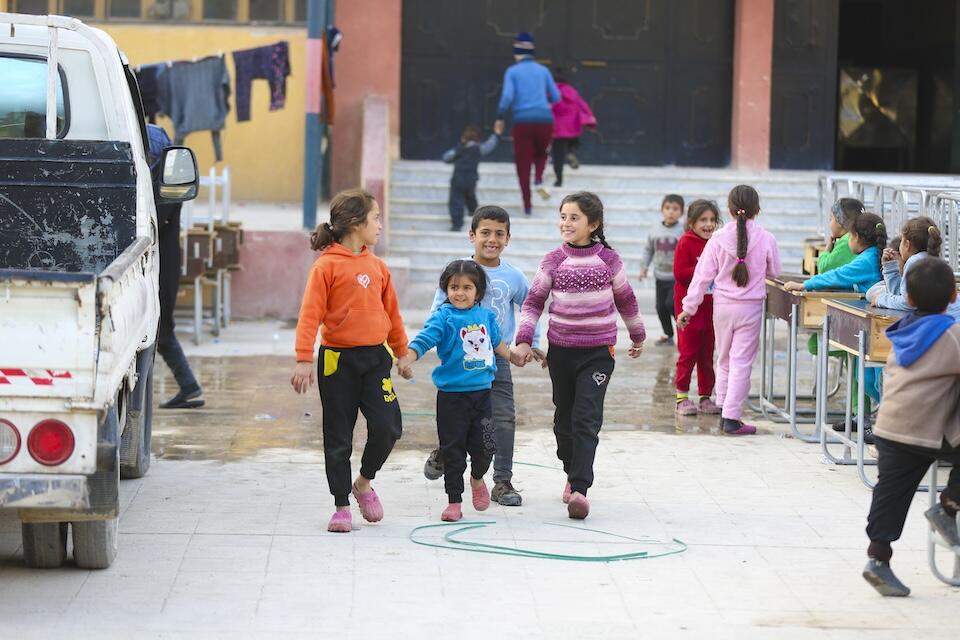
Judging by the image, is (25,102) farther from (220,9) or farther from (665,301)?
(220,9)

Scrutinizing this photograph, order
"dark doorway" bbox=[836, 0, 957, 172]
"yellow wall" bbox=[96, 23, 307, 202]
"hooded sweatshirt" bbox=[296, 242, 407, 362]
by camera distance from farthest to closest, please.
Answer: "dark doorway" bbox=[836, 0, 957, 172] → "yellow wall" bbox=[96, 23, 307, 202] → "hooded sweatshirt" bbox=[296, 242, 407, 362]

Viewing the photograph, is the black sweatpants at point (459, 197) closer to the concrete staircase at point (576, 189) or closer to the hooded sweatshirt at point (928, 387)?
the concrete staircase at point (576, 189)

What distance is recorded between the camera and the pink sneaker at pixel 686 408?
34.8 feet

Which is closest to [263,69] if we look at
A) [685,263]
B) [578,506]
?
[685,263]

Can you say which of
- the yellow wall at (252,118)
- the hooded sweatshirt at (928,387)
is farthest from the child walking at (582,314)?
the yellow wall at (252,118)

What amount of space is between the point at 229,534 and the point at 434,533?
3.04 ft

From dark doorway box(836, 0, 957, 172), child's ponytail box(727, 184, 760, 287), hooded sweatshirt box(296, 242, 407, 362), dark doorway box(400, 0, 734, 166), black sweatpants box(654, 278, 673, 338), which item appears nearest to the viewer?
hooded sweatshirt box(296, 242, 407, 362)

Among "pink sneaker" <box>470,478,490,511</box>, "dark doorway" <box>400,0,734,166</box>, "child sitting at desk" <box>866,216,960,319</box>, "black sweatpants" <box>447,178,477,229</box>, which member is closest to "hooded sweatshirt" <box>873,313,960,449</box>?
"child sitting at desk" <box>866,216,960,319</box>

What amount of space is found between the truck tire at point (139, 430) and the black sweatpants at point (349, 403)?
932 millimetres

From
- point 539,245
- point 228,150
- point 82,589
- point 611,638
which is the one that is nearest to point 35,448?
point 82,589

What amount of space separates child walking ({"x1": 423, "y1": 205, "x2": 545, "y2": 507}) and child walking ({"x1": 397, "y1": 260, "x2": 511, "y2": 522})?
0.55 ft

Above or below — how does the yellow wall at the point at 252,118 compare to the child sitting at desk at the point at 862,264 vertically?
above

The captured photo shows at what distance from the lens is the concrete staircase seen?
16844 mm

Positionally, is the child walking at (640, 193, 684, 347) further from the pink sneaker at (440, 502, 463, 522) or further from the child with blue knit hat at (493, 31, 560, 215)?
the pink sneaker at (440, 502, 463, 522)
